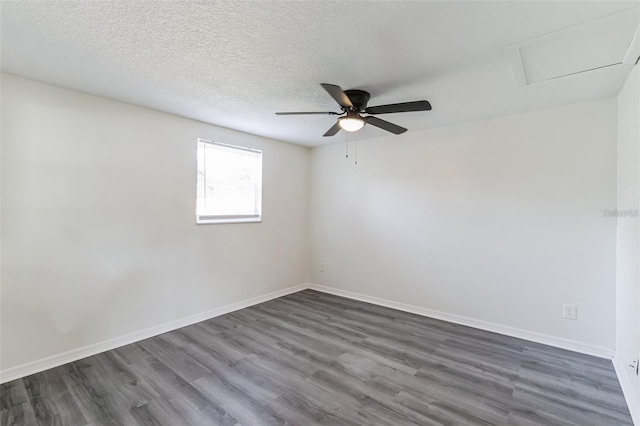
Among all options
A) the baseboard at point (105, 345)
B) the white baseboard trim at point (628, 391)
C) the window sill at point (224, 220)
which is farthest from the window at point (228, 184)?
the white baseboard trim at point (628, 391)

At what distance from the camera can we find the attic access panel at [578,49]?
1.63 meters

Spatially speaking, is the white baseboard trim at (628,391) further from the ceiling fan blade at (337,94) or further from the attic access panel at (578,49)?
the ceiling fan blade at (337,94)

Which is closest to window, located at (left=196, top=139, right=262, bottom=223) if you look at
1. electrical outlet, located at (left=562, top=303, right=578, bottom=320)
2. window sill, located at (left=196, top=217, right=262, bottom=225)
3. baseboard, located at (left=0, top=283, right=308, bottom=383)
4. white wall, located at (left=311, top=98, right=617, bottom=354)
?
window sill, located at (left=196, top=217, right=262, bottom=225)

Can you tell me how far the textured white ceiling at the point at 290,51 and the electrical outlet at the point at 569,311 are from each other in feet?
6.57

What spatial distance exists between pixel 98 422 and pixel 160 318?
1.40 m

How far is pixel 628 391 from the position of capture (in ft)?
6.75

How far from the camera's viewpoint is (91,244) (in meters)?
2.71

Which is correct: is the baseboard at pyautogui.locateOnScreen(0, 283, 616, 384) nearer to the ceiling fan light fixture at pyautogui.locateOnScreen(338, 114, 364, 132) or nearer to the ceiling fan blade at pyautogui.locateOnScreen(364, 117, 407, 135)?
the ceiling fan blade at pyautogui.locateOnScreen(364, 117, 407, 135)

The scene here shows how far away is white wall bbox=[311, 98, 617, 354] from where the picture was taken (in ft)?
8.98

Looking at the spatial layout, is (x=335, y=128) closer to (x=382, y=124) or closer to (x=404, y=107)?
(x=382, y=124)

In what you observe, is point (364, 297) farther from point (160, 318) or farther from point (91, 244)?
point (91, 244)

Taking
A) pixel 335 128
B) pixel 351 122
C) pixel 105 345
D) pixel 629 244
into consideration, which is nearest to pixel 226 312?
pixel 105 345

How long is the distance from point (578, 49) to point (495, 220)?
1837 mm

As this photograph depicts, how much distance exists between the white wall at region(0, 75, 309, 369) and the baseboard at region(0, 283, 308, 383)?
5cm
